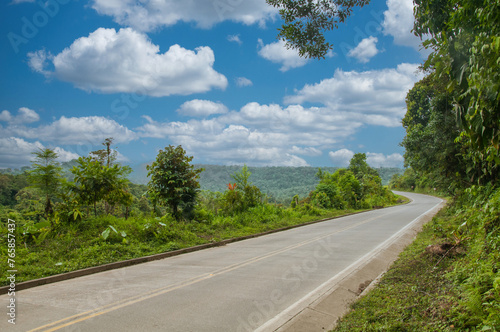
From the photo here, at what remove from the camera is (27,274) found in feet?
26.8

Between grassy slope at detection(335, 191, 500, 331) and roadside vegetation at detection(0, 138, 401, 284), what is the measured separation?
724 cm

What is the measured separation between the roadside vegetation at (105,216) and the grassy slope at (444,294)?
724 cm

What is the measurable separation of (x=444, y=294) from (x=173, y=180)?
1114cm

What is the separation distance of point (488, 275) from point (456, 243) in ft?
10.5

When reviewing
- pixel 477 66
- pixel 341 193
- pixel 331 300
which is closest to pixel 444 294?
pixel 331 300

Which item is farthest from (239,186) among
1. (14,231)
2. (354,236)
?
(14,231)

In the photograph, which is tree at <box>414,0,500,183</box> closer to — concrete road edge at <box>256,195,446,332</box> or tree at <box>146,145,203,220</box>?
concrete road edge at <box>256,195,446,332</box>

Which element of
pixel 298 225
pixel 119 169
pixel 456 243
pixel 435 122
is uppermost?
pixel 435 122

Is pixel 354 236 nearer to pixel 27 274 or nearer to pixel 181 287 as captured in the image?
pixel 181 287

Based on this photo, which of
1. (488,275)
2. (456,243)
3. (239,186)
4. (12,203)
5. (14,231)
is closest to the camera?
(488,275)

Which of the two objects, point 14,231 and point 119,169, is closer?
point 14,231

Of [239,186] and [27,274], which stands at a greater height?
[239,186]

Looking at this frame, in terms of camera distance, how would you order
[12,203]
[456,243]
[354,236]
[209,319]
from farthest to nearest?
[12,203] < [354,236] < [456,243] < [209,319]

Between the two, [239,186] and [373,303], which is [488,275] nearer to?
[373,303]
